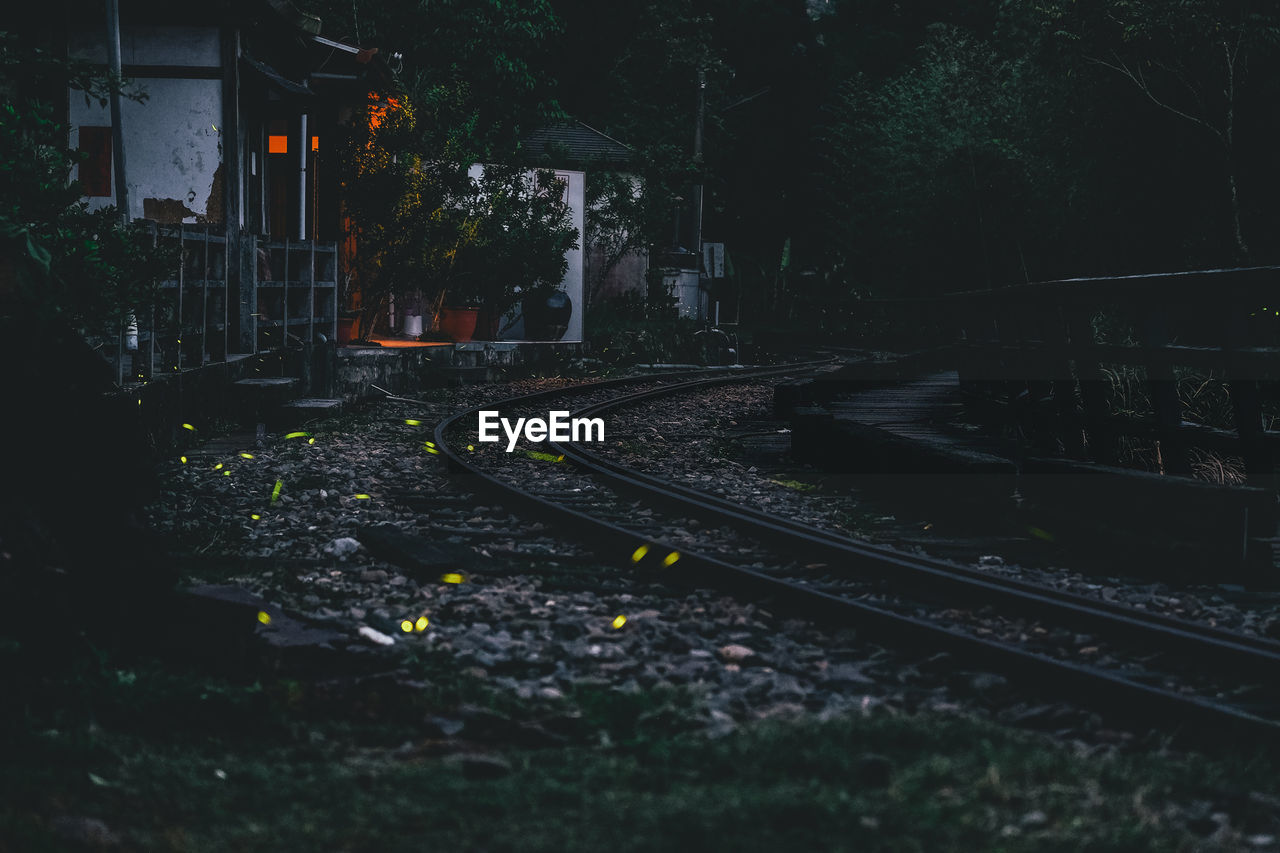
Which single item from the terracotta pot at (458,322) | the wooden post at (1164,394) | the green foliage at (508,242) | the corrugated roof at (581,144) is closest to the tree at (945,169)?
the corrugated roof at (581,144)

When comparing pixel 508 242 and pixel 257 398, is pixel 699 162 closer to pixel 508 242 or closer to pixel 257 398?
pixel 508 242

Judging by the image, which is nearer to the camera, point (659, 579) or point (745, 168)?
point (659, 579)

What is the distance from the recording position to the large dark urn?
84.7 ft

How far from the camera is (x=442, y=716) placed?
462cm

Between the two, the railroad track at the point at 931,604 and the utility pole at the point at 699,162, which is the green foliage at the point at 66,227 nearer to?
the railroad track at the point at 931,604

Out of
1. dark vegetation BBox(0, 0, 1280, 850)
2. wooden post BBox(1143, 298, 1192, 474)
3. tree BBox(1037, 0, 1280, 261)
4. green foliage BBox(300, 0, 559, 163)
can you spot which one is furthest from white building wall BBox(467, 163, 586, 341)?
wooden post BBox(1143, 298, 1192, 474)

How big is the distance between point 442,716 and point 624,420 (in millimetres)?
11060

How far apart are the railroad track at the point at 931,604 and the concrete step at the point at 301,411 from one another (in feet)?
12.7

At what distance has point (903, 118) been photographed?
3756cm

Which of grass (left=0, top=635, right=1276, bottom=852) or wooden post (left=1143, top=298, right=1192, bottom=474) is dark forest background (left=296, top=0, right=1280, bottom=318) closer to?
wooden post (left=1143, top=298, right=1192, bottom=474)

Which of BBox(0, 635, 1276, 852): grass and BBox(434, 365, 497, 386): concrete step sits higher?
BBox(434, 365, 497, 386): concrete step

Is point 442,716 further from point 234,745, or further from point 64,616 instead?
point 64,616

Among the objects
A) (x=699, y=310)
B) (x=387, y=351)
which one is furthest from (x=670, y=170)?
(x=387, y=351)

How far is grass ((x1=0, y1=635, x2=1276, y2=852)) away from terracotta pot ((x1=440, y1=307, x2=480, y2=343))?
1902 centimetres
